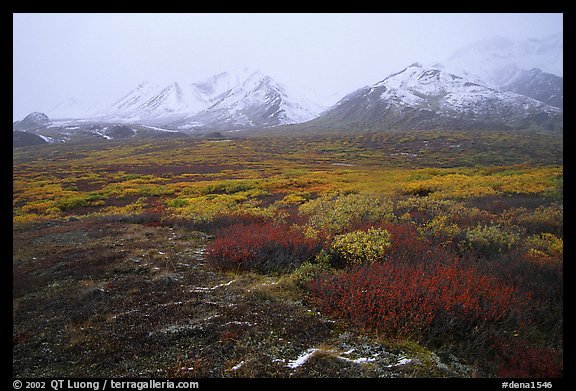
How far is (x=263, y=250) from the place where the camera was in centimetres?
1103

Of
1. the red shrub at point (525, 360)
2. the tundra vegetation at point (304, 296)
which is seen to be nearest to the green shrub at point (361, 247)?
the tundra vegetation at point (304, 296)

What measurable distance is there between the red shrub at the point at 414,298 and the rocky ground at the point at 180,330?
0.42 metres

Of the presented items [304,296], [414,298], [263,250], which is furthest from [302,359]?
[263,250]

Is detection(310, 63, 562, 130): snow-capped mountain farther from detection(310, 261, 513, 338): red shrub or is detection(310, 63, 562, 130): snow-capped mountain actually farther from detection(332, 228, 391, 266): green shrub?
detection(310, 261, 513, 338): red shrub

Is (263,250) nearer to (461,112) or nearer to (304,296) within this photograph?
(304,296)

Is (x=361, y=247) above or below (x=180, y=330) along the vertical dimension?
above

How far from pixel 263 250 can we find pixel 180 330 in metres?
4.62

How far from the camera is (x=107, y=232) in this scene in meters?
15.4

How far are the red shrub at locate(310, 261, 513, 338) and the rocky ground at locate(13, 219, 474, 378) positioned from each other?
42 centimetres

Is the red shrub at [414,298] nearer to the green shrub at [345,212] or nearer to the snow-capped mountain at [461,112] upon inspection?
the green shrub at [345,212]

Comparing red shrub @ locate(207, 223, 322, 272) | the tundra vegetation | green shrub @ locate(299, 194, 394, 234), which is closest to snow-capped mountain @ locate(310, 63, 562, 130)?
green shrub @ locate(299, 194, 394, 234)

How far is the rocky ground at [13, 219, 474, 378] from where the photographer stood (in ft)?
18.7
